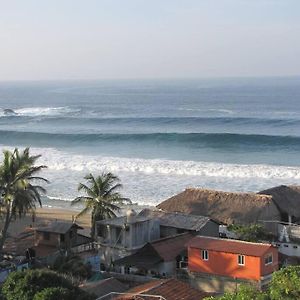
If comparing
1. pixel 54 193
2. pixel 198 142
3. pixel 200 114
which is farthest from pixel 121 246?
pixel 200 114

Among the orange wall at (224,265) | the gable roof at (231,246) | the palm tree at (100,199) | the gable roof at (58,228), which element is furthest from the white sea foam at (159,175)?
the orange wall at (224,265)

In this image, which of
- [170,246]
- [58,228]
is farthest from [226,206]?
[58,228]

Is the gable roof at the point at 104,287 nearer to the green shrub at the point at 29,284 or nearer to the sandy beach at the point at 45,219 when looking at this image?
the green shrub at the point at 29,284

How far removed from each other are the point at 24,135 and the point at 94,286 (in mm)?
51738

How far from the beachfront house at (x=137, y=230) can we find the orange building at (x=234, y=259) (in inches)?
114

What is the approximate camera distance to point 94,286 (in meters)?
17.6

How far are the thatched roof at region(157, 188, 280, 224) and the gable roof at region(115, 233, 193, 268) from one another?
3.97 m

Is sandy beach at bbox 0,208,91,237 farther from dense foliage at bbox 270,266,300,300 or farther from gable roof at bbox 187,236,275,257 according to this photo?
dense foliage at bbox 270,266,300,300

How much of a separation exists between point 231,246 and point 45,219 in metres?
13.3

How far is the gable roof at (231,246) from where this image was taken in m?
19.3

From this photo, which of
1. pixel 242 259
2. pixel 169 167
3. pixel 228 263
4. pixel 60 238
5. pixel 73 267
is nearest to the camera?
pixel 242 259

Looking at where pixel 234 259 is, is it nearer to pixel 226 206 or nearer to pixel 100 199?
pixel 100 199

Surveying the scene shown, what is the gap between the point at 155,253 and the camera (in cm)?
2158

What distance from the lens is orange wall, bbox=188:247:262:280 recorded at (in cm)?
1917
